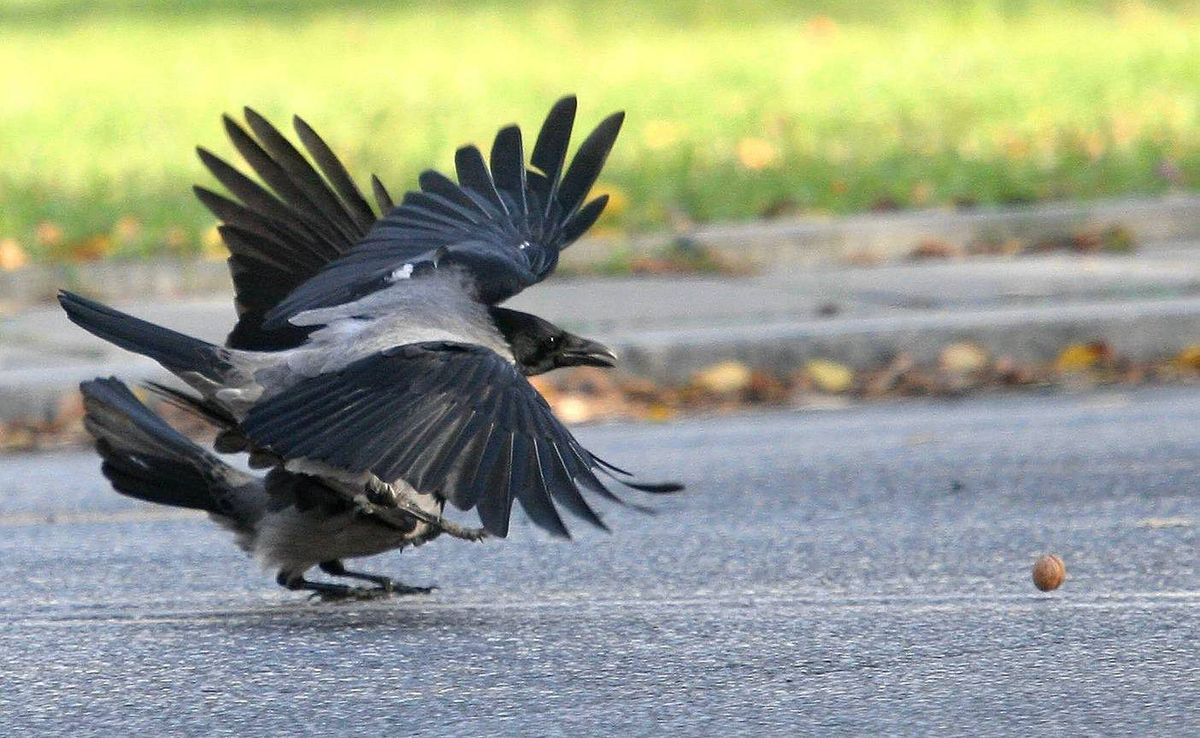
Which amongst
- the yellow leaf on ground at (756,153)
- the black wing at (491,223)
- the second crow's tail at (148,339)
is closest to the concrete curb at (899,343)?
the black wing at (491,223)

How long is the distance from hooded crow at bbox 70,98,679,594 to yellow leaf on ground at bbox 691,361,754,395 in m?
2.61

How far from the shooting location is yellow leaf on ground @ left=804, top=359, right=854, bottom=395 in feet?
24.6

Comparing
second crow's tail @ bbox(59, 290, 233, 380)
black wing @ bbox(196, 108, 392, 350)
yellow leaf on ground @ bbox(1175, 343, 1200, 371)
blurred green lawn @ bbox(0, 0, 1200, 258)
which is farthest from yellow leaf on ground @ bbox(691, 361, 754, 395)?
second crow's tail @ bbox(59, 290, 233, 380)

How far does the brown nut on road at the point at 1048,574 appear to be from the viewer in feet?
14.5

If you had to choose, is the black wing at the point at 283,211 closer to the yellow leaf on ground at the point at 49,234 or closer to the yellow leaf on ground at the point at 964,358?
the yellow leaf on ground at the point at 964,358

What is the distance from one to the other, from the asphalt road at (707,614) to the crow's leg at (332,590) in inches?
1.7

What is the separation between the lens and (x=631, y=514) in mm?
5715

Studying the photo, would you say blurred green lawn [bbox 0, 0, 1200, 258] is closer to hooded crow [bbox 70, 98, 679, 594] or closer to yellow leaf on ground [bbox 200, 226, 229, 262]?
yellow leaf on ground [bbox 200, 226, 229, 262]

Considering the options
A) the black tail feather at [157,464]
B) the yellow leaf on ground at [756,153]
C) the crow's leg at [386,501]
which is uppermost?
the yellow leaf on ground at [756,153]

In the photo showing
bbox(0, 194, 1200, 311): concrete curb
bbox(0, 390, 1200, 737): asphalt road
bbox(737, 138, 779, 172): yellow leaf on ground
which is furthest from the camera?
bbox(737, 138, 779, 172): yellow leaf on ground

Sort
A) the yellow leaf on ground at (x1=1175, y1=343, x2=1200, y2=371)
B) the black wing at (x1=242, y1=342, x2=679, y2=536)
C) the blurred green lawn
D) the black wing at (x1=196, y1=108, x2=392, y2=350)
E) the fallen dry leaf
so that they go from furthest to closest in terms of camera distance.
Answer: the blurred green lawn, the fallen dry leaf, the yellow leaf on ground at (x1=1175, y1=343, x2=1200, y2=371), the black wing at (x1=196, y1=108, x2=392, y2=350), the black wing at (x1=242, y1=342, x2=679, y2=536)

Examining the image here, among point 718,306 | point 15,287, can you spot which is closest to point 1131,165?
point 718,306

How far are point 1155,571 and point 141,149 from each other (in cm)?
898

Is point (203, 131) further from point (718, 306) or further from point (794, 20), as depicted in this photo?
point (794, 20)
